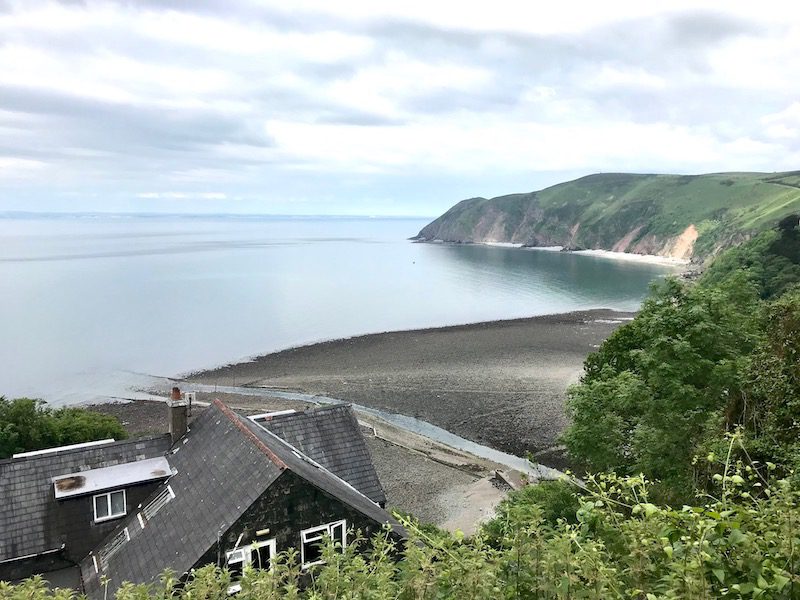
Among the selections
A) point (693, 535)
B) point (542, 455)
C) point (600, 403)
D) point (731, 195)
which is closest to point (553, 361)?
point (542, 455)

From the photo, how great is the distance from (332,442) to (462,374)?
35.3m

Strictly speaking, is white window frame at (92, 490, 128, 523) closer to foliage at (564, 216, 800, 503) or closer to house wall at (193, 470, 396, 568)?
house wall at (193, 470, 396, 568)

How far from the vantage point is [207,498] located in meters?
14.0

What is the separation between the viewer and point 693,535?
4410 mm

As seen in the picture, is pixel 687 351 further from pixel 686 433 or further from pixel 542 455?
pixel 542 455

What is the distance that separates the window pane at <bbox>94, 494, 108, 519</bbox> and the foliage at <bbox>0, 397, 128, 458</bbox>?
12425mm

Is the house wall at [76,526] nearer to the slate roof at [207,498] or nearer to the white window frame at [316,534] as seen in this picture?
the slate roof at [207,498]

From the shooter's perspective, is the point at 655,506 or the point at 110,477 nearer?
the point at 655,506

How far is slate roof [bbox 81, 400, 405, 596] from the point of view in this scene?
12781mm

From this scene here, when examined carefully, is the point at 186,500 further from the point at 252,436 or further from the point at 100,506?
the point at 100,506

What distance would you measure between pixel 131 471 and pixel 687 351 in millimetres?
18483

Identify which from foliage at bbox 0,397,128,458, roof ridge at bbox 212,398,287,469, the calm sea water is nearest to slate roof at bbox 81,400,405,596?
roof ridge at bbox 212,398,287,469

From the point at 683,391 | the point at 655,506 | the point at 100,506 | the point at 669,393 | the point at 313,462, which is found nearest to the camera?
the point at 655,506

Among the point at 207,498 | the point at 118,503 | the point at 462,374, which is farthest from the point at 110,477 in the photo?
the point at 462,374
